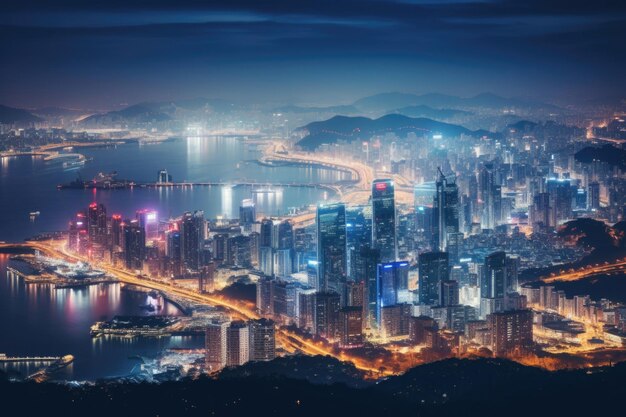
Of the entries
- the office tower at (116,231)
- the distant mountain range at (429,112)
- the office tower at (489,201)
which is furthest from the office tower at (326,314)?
the distant mountain range at (429,112)

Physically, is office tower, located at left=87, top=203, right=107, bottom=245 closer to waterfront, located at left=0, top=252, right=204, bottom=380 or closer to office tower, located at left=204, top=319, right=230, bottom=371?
waterfront, located at left=0, top=252, right=204, bottom=380

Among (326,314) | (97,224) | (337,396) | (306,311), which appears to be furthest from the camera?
(97,224)

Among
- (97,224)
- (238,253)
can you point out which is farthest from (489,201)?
(97,224)

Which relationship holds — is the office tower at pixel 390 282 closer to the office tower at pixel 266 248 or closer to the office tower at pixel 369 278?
the office tower at pixel 369 278

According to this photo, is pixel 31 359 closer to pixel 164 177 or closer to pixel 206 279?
pixel 206 279

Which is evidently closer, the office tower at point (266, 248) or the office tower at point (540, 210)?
the office tower at point (266, 248)

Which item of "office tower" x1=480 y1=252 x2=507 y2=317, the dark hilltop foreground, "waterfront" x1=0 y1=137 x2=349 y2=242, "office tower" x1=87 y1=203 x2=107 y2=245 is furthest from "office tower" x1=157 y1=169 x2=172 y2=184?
the dark hilltop foreground
